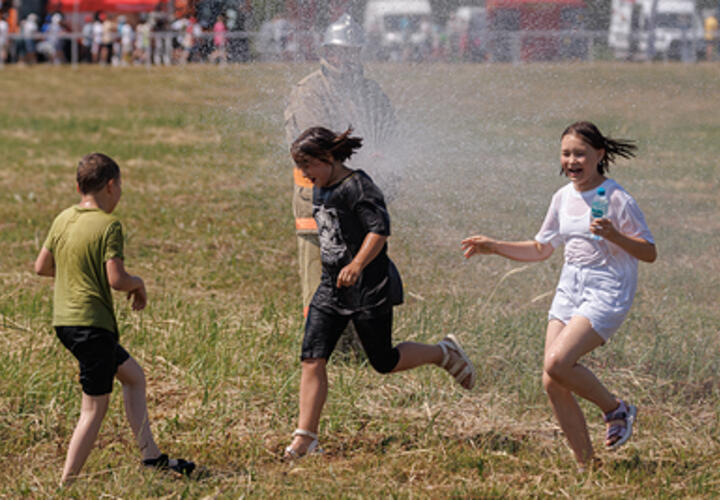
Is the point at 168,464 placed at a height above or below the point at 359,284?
below

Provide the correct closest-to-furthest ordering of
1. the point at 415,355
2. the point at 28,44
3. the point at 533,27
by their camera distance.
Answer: the point at 415,355
the point at 533,27
the point at 28,44

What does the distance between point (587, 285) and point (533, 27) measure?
3125mm

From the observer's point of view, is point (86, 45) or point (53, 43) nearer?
point (53, 43)

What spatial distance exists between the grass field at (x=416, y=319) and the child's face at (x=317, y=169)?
115 cm

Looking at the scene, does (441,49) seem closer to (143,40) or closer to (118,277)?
(118,277)

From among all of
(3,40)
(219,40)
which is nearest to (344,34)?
(219,40)

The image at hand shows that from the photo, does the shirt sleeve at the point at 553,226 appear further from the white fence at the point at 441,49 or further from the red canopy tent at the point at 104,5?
the red canopy tent at the point at 104,5

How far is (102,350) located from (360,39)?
2.49 meters

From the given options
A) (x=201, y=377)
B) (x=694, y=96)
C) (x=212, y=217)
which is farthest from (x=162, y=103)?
(x=201, y=377)

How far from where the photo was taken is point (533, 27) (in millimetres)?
6809

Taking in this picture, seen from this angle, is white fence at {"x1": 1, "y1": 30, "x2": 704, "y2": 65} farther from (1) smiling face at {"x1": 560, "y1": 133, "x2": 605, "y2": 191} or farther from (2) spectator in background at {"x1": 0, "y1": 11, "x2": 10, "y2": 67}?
(2) spectator in background at {"x1": 0, "y1": 11, "x2": 10, "y2": 67}

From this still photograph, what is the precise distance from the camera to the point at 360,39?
5.57 metres

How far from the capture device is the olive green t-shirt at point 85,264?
12.8 ft

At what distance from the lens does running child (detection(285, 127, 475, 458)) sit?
439cm
